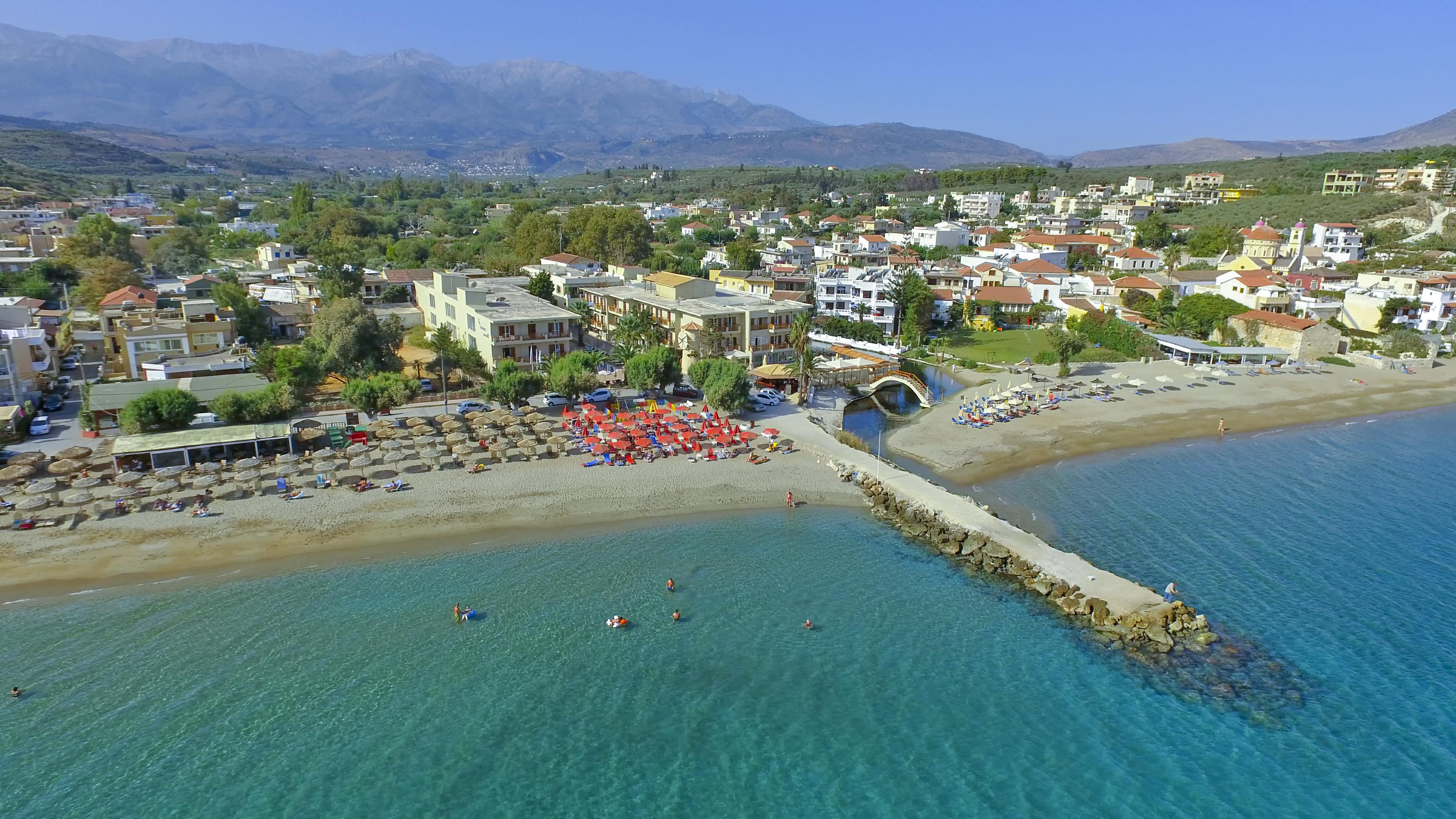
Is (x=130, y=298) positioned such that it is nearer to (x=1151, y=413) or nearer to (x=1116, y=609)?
(x=1116, y=609)

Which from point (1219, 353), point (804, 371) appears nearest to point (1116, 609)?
point (804, 371)

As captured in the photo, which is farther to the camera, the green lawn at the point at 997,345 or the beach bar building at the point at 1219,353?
the green lawn at the point at 997,345

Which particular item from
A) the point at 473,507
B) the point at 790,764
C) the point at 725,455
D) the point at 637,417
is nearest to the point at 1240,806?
the point at 790,764

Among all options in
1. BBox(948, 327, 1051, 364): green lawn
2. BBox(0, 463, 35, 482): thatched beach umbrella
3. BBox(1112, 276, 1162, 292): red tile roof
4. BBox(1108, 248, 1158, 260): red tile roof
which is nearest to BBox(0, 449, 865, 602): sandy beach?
BBox(0, 463, 35, 482): thatched beach umbrella

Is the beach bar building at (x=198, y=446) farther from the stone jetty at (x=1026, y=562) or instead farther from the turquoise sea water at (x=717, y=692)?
the stone jetty at (x=1026, y=562)

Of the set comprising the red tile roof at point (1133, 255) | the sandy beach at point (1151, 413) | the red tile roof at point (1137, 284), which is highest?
the red tile roof at point (1133, 255)

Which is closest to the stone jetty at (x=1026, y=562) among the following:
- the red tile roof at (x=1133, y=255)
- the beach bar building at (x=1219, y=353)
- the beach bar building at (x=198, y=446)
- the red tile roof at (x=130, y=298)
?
the beach bar building at (x=198, y=446)
